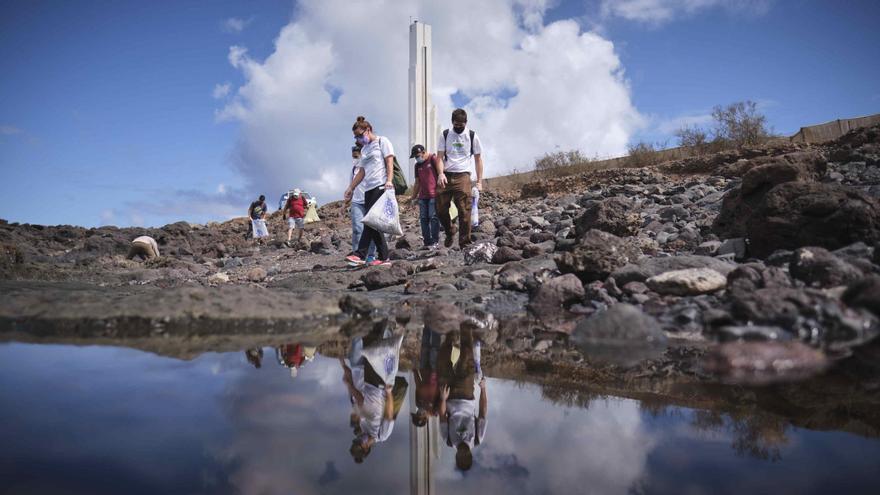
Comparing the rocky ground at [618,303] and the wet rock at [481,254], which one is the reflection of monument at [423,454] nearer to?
the rocky ground at [618,303]

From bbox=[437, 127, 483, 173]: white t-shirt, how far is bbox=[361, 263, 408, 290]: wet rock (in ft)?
7.68

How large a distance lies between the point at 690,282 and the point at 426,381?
2.42 m

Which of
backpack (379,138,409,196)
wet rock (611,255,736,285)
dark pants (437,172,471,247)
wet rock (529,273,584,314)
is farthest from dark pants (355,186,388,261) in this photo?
wet rock (611,255,736,285)

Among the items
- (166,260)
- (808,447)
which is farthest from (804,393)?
(166,260)

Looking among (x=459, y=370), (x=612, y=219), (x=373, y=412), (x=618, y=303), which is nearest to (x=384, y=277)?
(x=618, y=303)

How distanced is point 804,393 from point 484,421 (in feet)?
3.69

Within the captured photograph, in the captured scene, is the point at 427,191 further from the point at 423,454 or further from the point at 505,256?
the point at 423,454

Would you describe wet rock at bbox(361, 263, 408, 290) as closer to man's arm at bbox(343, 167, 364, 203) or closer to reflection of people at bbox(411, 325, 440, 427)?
man's arm at bbox(343, 167, 364, 203)

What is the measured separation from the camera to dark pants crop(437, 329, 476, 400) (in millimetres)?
2102

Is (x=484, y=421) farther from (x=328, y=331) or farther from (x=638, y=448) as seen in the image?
(x=328, y=331)

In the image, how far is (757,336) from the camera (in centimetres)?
267

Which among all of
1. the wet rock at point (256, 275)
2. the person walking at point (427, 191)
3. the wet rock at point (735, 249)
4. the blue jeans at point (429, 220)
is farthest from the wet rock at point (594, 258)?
the wet rock at point (256, 275)

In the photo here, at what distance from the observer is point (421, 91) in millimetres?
22297

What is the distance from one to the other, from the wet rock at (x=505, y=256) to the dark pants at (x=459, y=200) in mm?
1566
